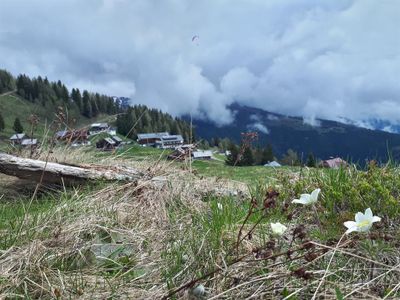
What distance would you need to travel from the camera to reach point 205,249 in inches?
143

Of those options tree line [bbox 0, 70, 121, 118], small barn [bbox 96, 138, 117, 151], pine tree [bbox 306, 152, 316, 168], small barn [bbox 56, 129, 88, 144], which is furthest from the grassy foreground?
tree line [bbox 0, 70, 121, 118]

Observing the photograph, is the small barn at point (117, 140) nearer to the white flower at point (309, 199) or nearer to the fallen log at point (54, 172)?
the fallen log at point (54, 172)

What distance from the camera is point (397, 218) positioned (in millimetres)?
4418

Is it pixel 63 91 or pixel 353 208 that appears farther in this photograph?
pixel 63 91

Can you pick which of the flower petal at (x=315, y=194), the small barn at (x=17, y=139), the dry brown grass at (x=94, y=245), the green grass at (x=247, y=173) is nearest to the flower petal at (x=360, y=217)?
the flower petal at (x=315, y=194)

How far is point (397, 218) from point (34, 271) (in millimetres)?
3100

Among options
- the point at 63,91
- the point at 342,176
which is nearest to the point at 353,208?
the point at 342,176

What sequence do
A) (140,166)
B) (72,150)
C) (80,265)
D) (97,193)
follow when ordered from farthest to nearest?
(72,150), (140,166), (97,193), (80,265)

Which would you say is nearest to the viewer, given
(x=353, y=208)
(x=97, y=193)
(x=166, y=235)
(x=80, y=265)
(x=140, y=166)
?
(x=80, y=265)

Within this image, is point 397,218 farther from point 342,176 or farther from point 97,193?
point 97,193

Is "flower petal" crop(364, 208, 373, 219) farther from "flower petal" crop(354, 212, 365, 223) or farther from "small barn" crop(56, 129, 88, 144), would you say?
"small barn" crop(56, 129, 88, 144)

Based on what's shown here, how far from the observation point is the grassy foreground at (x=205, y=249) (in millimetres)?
2941

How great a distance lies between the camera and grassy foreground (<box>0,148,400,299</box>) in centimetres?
294

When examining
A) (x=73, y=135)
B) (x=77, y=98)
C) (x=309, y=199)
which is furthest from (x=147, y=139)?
(x=77, y=98)
